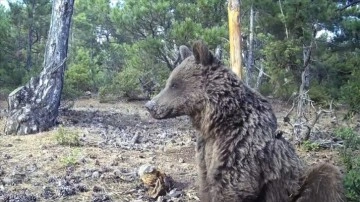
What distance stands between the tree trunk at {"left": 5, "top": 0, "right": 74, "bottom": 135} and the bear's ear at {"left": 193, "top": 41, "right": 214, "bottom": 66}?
6.27 metres

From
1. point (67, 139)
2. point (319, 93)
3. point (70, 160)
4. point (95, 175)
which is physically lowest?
point (95, 175)

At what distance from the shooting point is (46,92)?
9625 mm

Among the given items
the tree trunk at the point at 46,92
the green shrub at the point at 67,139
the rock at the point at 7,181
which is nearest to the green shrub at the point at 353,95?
the rock at the point at 7,181

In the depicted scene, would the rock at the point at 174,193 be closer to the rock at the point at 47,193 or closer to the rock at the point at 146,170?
the rock at the point at 146,170

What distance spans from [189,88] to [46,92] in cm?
650

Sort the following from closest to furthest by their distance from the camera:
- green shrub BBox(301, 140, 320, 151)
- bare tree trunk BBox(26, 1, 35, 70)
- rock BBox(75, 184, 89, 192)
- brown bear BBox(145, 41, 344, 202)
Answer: brown bear BBox(145, 41, 344, 202), rock BBox(75, 184, 89, 192), green shrub BBox(301, 140, 320, 151), bare tree trunk BBox(26, 1, 35, 70)

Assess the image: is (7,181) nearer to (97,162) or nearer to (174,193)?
(97,162)

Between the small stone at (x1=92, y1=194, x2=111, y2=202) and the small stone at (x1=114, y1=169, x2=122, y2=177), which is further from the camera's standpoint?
the small stone at (x1=114, y1=169, x2=122, y2=177)

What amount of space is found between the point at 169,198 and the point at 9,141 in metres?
4.22

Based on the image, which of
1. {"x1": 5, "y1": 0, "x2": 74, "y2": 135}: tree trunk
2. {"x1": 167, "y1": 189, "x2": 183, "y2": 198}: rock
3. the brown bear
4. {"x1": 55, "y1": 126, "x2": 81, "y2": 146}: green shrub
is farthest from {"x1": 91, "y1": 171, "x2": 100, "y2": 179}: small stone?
{"x1": 5, "y1": 0, "x2": 74, "y2": 135}: tree trunk

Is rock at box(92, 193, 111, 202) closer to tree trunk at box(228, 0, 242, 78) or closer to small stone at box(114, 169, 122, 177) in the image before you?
small stone at box(114, 169, 122, 177)

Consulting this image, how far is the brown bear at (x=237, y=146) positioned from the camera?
11.5 feet

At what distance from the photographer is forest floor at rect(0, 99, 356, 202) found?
5.43 m

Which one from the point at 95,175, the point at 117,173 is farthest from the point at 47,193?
the point at 117,173
